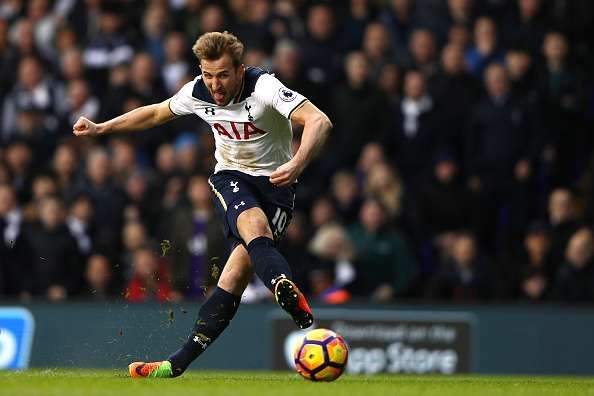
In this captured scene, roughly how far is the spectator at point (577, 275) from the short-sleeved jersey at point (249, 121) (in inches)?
206

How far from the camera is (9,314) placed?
47.6ft

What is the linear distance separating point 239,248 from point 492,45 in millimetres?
7437

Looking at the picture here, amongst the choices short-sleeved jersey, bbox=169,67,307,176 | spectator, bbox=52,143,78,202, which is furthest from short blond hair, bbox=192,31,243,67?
spectator, bbox=52,143,78,202

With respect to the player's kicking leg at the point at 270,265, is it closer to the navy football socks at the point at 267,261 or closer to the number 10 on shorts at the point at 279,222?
the navy football socks at the point at 267,261

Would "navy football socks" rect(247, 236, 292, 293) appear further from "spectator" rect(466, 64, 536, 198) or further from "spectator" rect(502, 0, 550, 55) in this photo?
"spectator" rect(502, 0, 550, 55)

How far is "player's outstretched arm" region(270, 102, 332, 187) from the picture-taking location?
866 cm

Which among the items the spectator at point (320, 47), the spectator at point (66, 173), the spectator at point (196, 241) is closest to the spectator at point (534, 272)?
the spectator at point (196, 241)

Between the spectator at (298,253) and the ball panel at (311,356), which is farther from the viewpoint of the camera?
the spectator at (298,253)

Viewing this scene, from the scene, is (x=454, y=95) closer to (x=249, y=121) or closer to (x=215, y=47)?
(x=249, y=121)

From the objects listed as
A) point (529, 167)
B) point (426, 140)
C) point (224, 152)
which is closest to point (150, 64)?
point (426, 140)

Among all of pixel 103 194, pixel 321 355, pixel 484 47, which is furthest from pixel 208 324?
pixel 484 47

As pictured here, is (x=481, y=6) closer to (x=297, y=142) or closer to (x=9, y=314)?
(x=297, y=142)

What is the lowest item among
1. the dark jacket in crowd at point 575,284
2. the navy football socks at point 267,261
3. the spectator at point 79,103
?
the dark jacket in crowd at point 575,284

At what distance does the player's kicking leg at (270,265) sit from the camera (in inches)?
339
